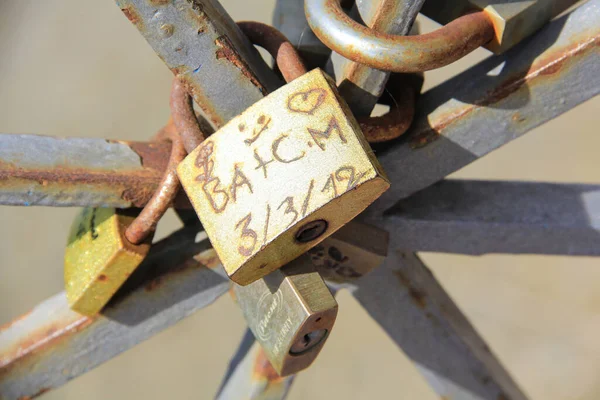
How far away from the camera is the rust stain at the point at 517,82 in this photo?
1.47ft

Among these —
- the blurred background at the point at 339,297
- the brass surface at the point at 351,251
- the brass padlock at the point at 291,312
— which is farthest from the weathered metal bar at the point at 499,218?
the blurred background at the point at 339,297

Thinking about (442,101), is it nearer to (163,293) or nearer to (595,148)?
(163,293)

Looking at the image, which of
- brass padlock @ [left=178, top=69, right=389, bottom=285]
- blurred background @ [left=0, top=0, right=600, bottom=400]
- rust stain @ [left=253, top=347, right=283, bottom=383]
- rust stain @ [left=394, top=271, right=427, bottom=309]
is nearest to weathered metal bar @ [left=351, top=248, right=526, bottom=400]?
rust stain @ [left=394, top=271, right=427, bottom=309]

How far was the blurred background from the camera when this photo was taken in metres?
1.55

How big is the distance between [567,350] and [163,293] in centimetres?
125

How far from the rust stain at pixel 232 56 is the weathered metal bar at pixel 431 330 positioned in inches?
10.0

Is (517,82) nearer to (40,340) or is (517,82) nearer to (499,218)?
(499,218)

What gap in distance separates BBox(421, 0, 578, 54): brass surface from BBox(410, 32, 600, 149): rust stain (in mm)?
25

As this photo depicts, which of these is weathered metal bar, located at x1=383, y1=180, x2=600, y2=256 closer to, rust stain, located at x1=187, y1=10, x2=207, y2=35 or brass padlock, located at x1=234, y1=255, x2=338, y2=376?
brass padlock, located at x1=234, y1=255, x2=338, y2=376

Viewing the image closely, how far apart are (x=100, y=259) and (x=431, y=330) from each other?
0.37 meters

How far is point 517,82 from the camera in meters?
0.47

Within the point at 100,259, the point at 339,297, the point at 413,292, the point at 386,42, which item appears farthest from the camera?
the point at 339,297

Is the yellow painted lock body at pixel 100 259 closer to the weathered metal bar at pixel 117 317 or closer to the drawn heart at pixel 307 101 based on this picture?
the weathered metal bar at pixel 117 317

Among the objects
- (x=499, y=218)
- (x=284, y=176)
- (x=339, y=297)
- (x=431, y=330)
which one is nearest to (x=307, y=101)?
(x=284, y=176)
